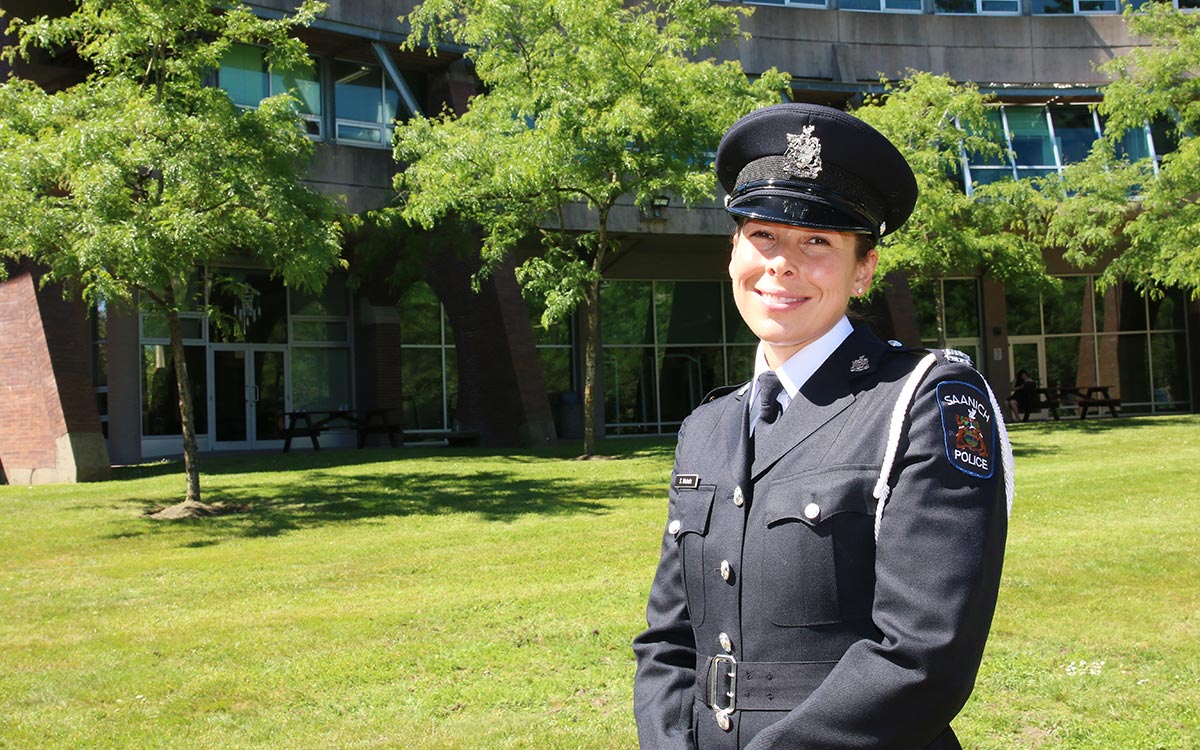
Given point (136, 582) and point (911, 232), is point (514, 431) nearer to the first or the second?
point (911, 232)

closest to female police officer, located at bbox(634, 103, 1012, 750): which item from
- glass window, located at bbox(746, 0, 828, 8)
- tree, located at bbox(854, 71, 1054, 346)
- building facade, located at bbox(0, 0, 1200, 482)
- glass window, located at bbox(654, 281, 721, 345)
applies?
building facade, located at bbox(0, 0, 1200, 482)

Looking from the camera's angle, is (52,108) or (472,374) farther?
(472,374)

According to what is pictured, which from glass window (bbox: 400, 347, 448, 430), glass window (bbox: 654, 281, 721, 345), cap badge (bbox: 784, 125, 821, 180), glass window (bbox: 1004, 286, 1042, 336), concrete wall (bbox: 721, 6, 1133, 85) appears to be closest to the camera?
cap badge (bbox: 784, 125, 821, 180)

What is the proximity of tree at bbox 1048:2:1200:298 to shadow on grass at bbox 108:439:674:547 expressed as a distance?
8840 millimetres

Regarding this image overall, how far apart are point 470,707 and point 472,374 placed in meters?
17.5

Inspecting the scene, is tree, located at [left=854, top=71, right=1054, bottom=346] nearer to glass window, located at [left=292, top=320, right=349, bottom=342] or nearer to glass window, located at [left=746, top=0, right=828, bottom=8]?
glass window, located at [left=746, top=0, right=828, bottom=8]

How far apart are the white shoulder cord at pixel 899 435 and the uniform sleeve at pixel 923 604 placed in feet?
0.07

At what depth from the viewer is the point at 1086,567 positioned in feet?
25.9

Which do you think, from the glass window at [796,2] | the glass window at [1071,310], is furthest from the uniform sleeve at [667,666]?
the glass window at [1071,310]

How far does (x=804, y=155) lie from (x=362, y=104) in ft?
70.6

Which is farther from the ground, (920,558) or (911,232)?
(911,232)

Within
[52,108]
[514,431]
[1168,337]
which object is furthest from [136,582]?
[1168,337]

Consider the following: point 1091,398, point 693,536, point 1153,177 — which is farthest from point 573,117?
point 1091,398

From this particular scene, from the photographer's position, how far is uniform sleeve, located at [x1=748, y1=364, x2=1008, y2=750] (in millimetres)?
1659
